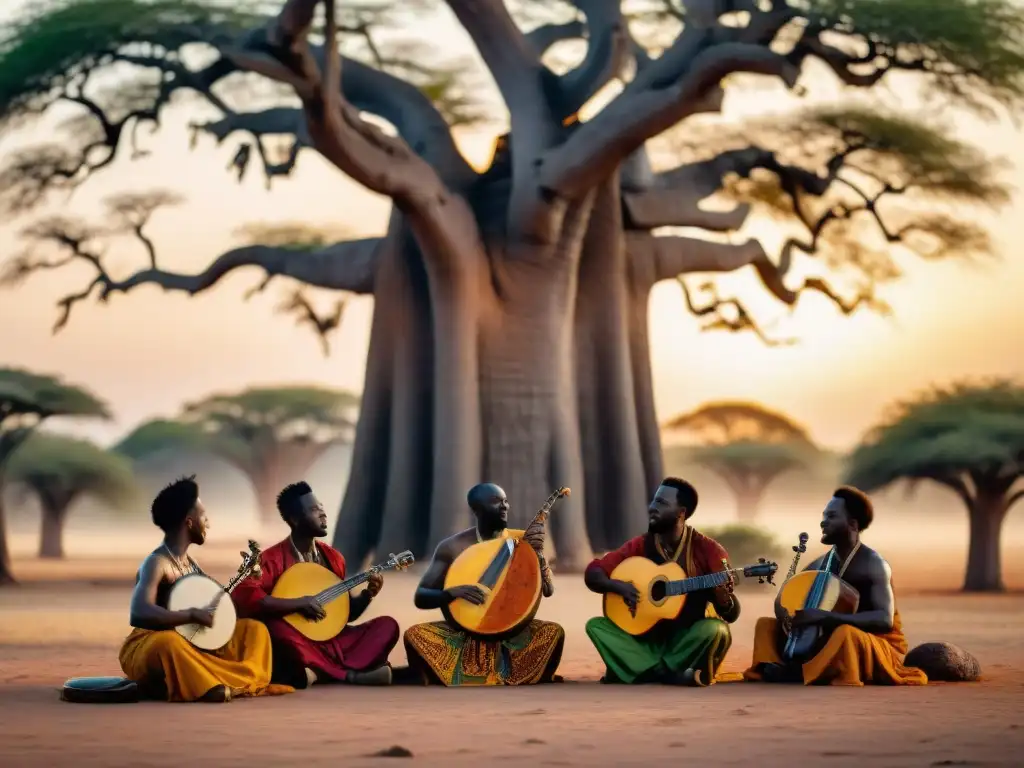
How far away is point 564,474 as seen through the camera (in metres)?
Result: 21.6

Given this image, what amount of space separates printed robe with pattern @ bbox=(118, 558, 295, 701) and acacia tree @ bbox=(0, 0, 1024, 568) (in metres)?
9.63

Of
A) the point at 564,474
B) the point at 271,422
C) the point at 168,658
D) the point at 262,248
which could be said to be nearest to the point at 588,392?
the point at 564,474

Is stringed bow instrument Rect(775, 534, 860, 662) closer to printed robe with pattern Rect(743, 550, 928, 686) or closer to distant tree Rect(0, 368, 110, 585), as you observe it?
printed robe with pattern Rect(743, 550, 928, 686)

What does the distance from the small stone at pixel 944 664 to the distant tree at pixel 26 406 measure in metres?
16.4

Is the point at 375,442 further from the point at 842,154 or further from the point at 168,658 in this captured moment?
the point at 168,658

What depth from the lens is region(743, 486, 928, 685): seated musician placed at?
9.96 meters

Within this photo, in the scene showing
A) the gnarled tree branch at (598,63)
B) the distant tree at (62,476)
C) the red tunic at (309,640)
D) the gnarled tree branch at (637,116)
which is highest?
the gnarled tree branch at (598,63)

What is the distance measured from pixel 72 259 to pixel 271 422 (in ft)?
79.1

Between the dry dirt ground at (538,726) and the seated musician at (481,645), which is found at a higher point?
the seated musician at (481,645)

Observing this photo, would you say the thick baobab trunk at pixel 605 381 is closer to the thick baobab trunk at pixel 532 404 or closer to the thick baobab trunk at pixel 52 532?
the thick baobab trunk at pixel 532 404

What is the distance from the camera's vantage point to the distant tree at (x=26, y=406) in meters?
24.7

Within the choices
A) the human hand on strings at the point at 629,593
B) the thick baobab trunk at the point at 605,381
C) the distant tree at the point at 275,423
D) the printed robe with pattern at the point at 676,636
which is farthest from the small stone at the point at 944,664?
the distant tree at the point at 275,423

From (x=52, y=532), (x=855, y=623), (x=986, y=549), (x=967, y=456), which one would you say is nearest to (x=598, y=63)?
(x=967, y=456)

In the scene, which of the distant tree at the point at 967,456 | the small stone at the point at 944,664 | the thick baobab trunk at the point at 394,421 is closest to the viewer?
the small stone at the point at 944,664
